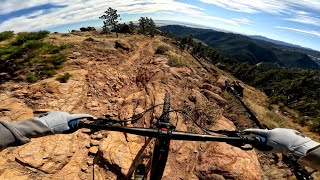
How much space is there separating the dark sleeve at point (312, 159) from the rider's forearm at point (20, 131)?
4.48 metres

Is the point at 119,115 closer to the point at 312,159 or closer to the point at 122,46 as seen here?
the point at 312,159

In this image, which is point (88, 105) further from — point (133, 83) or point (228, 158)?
point (228, 158)

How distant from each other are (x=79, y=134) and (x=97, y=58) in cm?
1495

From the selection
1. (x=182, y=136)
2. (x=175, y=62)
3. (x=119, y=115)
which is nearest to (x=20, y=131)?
(x=182, y=136)

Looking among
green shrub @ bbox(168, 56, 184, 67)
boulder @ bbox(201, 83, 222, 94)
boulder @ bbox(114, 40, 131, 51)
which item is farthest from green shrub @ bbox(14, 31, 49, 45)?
boulder @ bbox(201, 83, 222, 94)

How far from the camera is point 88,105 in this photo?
18.5 m

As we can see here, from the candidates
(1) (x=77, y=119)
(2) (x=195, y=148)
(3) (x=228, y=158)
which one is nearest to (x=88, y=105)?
(2) (x=195, y=148)

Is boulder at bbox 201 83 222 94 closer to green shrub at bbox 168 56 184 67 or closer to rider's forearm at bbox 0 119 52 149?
green shrub at bbox 168 56 184 67

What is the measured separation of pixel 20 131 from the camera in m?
3.80

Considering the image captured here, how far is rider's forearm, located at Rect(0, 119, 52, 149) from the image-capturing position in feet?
11.4

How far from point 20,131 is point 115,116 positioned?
550 inches

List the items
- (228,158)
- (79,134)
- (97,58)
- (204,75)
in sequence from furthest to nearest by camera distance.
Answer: (97,58), (204,75), (79,134), (228,158)

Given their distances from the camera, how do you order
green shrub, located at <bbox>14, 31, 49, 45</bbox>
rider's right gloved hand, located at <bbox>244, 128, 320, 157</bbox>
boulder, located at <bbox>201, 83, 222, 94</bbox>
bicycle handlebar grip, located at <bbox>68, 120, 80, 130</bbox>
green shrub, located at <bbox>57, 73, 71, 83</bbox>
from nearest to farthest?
rider's right gloved hand, located at <bbox>244, 128, 320, 157</bbox>, bicycle handlebar grip, located at <bbox>68, 120, 80, 130</bbox>, green shrub, located at <bbox>57, 73, 71, 83</bbox>, boulder, located at <bbox>201, 83, 222, 94</bbox>, green shrub, located at <bbox>14, 31, 49, 45</bbox>

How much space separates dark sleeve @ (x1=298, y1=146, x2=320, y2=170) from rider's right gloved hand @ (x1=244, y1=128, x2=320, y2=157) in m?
0.12
